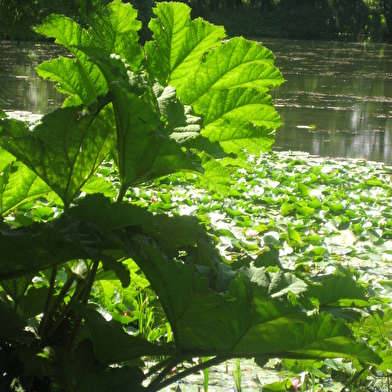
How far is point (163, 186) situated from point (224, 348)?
338cm

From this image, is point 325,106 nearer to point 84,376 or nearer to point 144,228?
point 144,228

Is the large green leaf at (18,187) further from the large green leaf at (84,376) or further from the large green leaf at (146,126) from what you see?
the large green leaf at (84,376)

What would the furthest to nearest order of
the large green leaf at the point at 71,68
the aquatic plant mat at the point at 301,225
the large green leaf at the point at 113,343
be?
the aquatic plant mat at the point at 301,225 → the large green leaf at the point at 71,68 → the large green leaf at the point at 113,343

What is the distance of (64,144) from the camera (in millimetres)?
961

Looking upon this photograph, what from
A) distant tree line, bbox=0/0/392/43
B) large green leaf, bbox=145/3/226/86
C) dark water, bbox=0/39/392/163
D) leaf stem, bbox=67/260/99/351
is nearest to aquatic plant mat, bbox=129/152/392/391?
leaf stem, bbox=67/260/99/351

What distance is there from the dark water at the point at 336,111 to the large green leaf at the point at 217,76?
5.65m

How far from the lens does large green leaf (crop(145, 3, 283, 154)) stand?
1130mm

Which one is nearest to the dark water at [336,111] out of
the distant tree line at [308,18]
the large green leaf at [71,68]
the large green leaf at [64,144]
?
the large green leaf at [71,68]

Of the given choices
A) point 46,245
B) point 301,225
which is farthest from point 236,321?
point 301,225

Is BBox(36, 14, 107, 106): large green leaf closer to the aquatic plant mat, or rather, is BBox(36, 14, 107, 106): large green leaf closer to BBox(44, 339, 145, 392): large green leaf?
BBox(44, 339, 145, 392): large green leaf

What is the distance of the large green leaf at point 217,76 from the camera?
1.13m

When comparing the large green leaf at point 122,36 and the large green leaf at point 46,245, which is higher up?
the large green leaf at point 122,36

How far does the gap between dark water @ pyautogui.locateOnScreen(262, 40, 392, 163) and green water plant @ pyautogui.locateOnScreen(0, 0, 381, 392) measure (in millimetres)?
5680

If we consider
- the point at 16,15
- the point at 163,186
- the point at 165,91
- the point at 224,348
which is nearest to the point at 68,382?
the point at 224,348
